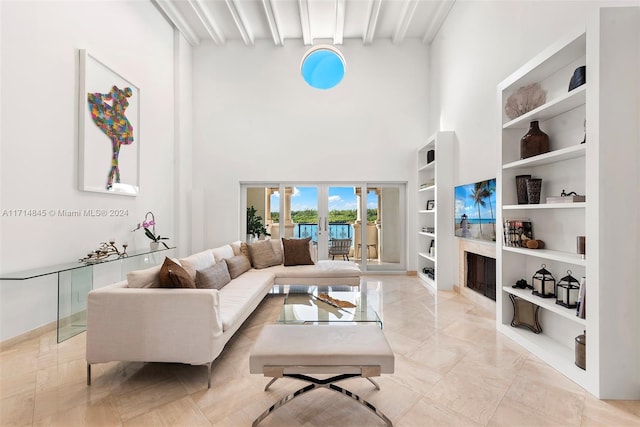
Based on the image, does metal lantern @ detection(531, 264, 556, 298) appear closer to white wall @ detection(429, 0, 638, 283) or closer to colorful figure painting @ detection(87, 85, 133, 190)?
white wall @ detection(429, 0, 638, 283)

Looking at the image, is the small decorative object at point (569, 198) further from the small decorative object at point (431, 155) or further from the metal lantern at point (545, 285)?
the small decorative object at point (431, 155)

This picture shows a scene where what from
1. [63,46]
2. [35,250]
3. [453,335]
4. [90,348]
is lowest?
[453,335]

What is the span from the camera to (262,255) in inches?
196

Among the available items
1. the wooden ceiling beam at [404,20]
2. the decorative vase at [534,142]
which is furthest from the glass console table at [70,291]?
the wooden ceiling beam at [404,20]

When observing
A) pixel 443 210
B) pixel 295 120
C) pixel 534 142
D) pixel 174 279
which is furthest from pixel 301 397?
pixel 295 120

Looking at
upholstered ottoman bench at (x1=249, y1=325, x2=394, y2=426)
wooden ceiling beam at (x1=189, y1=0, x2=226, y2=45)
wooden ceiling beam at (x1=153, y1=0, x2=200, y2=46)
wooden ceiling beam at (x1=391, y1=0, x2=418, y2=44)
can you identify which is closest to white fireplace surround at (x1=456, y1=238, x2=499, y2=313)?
upholstered ottoman bench at (x1=249, y1=325, x2=394, y2=426)

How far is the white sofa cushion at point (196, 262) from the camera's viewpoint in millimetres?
3212

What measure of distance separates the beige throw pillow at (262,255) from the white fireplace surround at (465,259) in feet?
9.44

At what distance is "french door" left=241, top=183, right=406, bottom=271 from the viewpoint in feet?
22.0

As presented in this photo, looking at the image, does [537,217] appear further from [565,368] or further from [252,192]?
[252,192]

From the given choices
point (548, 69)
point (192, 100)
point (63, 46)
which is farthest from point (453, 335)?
point (192, 100)

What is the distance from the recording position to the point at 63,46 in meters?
3.56
